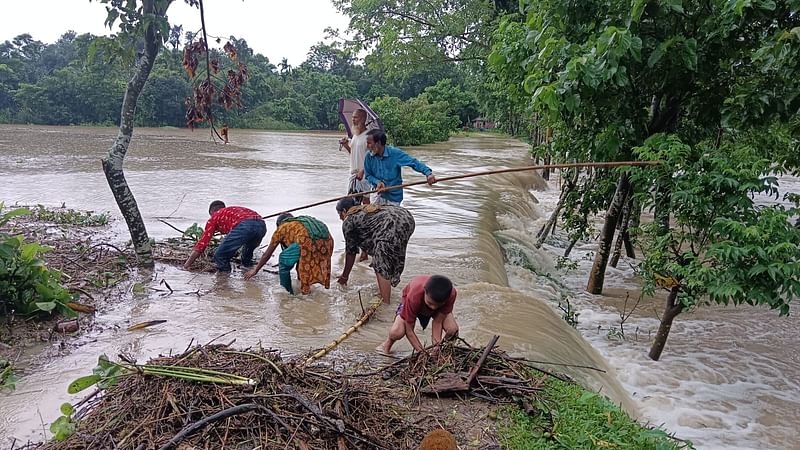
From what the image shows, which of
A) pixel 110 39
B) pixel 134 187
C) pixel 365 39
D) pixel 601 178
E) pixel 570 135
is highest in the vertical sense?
pixel 365 39

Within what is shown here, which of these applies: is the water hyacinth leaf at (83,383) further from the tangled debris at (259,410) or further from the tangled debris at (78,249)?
the tangled debris at (78,249)

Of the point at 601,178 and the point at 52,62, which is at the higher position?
the point at 52,62

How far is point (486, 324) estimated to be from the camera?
5254 millimetres

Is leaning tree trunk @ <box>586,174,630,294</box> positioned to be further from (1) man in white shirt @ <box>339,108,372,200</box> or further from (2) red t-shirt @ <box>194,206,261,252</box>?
(2) red t-shirt @ <box>194,206,261,252</box>

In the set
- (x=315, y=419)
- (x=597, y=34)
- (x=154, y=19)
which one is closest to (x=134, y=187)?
(x=154, y=19)

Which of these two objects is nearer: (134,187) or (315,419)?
(315,419)

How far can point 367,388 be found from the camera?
11.3 feet

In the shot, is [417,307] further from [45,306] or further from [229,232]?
[229,232]

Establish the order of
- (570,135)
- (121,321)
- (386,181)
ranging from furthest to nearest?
(570,135), (386,181), (121,321)

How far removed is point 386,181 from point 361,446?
372 centimetres

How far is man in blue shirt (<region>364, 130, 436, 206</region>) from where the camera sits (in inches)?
237

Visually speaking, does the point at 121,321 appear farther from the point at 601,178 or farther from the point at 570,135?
the point at 601,178

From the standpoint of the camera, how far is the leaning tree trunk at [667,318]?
5719 mm

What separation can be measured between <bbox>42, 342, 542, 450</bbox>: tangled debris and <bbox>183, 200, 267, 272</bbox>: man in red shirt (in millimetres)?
3189
